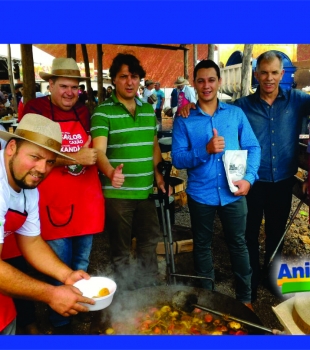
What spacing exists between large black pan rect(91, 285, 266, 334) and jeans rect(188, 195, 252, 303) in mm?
462

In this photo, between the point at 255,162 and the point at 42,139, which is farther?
the point at 255,162

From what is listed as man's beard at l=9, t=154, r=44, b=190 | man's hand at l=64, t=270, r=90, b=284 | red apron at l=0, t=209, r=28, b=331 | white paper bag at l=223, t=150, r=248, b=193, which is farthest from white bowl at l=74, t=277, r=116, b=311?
white paper bag at l=223, t=150, r=248, b=193

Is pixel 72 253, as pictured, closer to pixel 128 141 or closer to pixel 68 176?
pixel 68 176

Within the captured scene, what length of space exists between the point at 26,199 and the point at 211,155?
1.49 metres

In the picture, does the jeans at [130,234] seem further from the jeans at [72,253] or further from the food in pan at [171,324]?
the food in pan at [171,324]

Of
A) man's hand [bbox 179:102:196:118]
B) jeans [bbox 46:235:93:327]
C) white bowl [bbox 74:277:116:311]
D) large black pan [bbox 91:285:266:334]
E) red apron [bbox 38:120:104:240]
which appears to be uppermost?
man's hand [bbox 179:102:196:118]

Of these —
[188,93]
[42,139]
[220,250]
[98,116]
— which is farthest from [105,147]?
[188,93]

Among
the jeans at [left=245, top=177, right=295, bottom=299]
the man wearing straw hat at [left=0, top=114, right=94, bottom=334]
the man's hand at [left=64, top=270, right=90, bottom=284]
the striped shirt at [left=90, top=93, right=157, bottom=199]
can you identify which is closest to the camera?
the man wearing straw hat at [left=0, top=114, right=94, bottom=334]

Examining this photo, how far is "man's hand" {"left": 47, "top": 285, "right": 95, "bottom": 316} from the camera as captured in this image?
72.2 inches

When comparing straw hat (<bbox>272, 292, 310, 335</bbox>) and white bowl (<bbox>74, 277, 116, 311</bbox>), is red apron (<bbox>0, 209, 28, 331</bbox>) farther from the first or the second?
straw hat (<bbox>272, 292, 310, 335</bbox>)

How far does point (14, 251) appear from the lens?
253 centimetres

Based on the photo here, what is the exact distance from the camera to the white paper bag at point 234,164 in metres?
2.87

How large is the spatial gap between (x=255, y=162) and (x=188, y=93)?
532 centimetres

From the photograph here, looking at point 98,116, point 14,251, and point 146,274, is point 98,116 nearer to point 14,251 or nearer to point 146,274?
point 14,251
